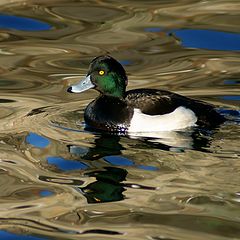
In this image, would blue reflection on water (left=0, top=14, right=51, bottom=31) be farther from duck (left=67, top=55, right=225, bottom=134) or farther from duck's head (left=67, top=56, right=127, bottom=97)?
duck (left=67, top=55, right=225, bottom=134)

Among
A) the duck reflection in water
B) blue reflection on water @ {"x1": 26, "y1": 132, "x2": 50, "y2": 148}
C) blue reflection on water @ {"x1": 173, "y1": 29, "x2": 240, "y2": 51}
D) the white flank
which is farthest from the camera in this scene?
blue reflection on water @ {"x1": 173, "y1": 29, "x2": 240, "y2": 51}

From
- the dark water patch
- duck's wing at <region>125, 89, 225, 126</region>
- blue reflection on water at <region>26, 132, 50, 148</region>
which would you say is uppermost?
duck's wing at <region>125, 89, 225, 126</region>

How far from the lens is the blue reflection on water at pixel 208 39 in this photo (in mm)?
12965

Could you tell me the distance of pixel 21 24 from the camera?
44.5ft

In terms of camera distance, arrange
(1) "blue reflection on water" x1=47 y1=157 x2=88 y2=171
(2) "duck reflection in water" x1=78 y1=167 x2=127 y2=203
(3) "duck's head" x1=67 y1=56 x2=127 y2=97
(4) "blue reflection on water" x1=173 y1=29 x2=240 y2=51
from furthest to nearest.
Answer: (4) "blue reflection on water" x1=173 y1=29 x2=240 y2=51 → (3) "duck's head" x1=67 y1=56 x2=127 y2=97 → (1) "blue reflection on water" x1=47 y1=157 x2=88 y2=171 → (2) "duck reflection in water" x1=78 y1=167 x2=127 y2=203

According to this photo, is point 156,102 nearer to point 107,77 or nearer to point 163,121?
point 163,121

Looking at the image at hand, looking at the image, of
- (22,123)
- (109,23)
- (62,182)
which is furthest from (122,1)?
(62,182)

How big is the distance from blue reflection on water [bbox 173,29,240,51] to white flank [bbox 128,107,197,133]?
326 centimetres

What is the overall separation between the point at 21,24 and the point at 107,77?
3658 millimetres

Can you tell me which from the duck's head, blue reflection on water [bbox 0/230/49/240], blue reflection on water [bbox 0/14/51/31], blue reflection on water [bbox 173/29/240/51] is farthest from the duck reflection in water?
blue reflection on water [bbox 0/14/51/31]

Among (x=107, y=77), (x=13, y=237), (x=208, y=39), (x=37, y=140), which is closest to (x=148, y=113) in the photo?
(x=107, y=77)

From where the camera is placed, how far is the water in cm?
716

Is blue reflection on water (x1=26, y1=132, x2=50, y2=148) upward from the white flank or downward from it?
downward

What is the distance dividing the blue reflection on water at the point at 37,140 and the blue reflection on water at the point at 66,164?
1.59ft
